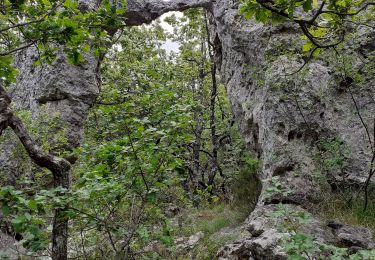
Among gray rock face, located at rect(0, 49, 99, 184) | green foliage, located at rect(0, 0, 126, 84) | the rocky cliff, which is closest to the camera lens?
green foliage, located at rect(0, 0, 126, 84)

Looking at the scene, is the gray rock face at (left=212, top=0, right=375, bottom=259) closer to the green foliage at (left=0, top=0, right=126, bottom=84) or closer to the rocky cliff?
the rocky cliff

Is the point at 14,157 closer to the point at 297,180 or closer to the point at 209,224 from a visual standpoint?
the point at 209,224

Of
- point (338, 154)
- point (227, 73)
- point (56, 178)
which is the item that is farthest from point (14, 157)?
point (338, 154)

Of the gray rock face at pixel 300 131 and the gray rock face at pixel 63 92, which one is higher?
the gray rock face at pixel 63 92

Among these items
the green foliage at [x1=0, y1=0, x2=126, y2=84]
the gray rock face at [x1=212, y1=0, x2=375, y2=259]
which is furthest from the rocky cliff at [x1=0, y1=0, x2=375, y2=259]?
the green foliage at [x1=0, y1=0, x2=126, y2=84]

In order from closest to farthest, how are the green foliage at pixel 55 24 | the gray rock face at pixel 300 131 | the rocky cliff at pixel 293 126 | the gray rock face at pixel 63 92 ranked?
1. the green foliage at pixel 55 24
2. the rocky cliff at pixel 293 126
3. the gray rock face at pixel 300 131
4. the gray rock face at pixel 63 92

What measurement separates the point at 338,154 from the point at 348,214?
965 millimetres

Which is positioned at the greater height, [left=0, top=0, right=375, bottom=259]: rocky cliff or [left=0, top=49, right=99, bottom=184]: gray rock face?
[left=0, top=49, right=99, bottom=184]: gray rock face

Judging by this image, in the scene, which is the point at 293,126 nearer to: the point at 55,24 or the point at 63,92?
the point at 55,24

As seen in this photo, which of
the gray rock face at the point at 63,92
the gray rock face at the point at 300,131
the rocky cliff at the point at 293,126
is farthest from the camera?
the gray rock face at the point at 63,92

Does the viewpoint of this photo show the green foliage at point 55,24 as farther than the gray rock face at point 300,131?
No

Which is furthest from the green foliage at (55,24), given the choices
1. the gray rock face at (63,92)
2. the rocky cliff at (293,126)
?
the gray rock face at (63,92)

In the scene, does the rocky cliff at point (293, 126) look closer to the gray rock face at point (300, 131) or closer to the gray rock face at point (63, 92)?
the gray rock face at point (300, 131)

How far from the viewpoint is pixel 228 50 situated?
8.88 m
